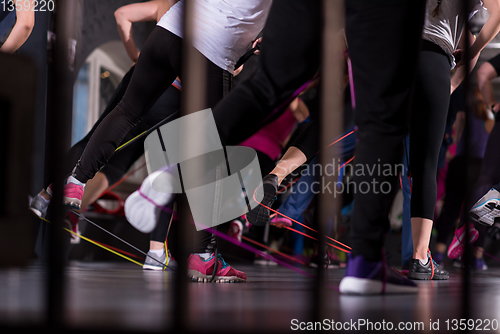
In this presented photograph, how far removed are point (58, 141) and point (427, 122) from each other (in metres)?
0.95

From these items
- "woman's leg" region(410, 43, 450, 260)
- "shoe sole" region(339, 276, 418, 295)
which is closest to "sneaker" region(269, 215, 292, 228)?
"woman's leg" region(410, 43, 450, 260)

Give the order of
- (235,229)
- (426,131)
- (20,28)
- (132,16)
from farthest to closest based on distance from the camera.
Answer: (235,229)
(132,16)
(20,28)
(426,131)

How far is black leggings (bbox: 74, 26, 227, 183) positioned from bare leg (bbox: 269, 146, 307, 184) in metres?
0.34

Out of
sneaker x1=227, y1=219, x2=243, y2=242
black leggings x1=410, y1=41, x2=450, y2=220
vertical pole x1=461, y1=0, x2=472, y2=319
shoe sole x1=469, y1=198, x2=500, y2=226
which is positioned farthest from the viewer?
sneaker x1=227, y1=219, x2=243, y2=242

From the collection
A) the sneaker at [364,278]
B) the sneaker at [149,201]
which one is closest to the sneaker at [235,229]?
the sneaker at [149,201]

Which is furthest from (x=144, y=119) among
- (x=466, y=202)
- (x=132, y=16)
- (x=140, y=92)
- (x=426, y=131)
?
(x=466, y=202)

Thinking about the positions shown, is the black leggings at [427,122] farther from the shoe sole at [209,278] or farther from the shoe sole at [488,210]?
the shoe sole at [209,278]

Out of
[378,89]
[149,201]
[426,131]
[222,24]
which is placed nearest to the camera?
[378,89]

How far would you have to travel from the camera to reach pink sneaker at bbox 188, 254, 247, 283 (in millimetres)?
1100

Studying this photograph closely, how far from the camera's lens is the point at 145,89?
3.86 ft

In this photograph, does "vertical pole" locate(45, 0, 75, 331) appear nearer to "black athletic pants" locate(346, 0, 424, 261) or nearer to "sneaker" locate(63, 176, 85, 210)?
"black athletic pants" locate(346, 0, 424, 261)

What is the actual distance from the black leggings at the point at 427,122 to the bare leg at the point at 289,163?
38cm

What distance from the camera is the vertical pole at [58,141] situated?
0.58m

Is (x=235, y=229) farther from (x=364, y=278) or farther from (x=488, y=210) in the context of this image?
(x=364, y=278)
